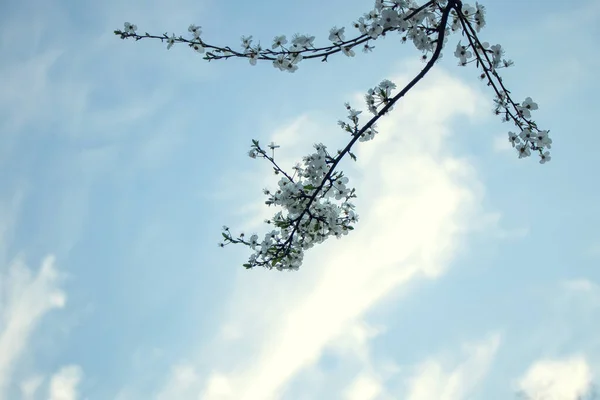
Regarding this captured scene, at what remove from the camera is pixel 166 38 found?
641 centimetres

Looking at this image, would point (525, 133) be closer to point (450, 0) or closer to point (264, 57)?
point (450, 0)

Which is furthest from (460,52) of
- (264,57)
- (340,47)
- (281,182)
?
(281,182)

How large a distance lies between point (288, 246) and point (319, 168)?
3.83 ft

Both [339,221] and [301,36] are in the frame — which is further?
[339,221]

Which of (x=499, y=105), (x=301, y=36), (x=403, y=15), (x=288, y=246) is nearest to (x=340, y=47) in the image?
(x=301, y=36)

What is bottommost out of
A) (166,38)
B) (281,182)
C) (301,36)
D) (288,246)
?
(288,246)

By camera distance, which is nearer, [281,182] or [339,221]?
[281,182]

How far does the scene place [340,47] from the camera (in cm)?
548

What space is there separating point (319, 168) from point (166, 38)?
111 inches

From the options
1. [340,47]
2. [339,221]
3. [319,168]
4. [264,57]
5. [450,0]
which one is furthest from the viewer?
[339,221]

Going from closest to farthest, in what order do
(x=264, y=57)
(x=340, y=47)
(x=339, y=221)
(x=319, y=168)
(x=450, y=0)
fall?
(x=450, y=0) < (x=340, y=47) < (x=264, y=57) < (x=319, y=168) < (x=339, y=221)

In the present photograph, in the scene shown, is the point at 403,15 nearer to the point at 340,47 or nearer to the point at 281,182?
the point at 340,47

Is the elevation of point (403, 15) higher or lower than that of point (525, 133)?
higher

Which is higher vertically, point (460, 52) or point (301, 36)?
point (301, 36)
